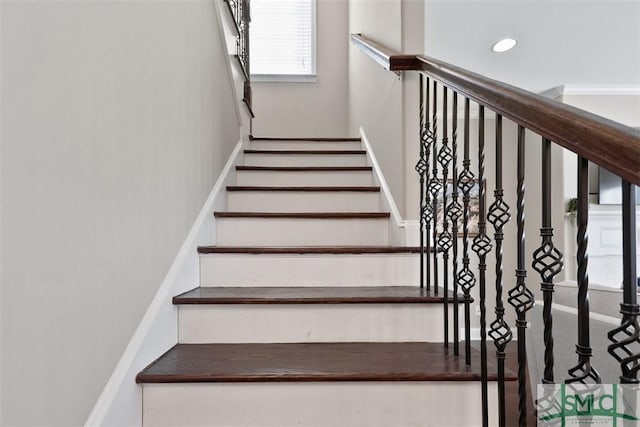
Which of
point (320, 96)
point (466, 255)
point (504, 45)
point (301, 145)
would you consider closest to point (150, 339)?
point (466, 255)

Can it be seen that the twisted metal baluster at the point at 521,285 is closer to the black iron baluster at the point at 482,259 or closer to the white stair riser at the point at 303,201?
the black iron baluster at the point at 482,259

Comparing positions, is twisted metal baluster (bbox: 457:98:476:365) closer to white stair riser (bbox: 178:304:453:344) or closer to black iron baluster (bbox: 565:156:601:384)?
white stair riser (bbox: 178:304:453:344)

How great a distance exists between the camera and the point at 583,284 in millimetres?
820

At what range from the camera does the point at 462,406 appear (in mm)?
1292

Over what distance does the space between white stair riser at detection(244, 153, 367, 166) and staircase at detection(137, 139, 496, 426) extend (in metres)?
1.12

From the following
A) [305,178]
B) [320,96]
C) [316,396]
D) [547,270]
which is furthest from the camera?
[320,96]

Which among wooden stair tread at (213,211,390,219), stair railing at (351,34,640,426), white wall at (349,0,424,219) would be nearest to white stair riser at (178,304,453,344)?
stair railing at (351,34,640,426)

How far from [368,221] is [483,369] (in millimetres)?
1185

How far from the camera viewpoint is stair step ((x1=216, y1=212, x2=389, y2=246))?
227cm

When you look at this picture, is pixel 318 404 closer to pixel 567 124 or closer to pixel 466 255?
pixel 466 255

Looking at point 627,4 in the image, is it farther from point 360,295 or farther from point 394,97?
point 360,295

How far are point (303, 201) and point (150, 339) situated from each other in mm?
1436

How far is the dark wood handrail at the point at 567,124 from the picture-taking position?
68cm

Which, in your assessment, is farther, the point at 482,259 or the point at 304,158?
the point at 304,158
